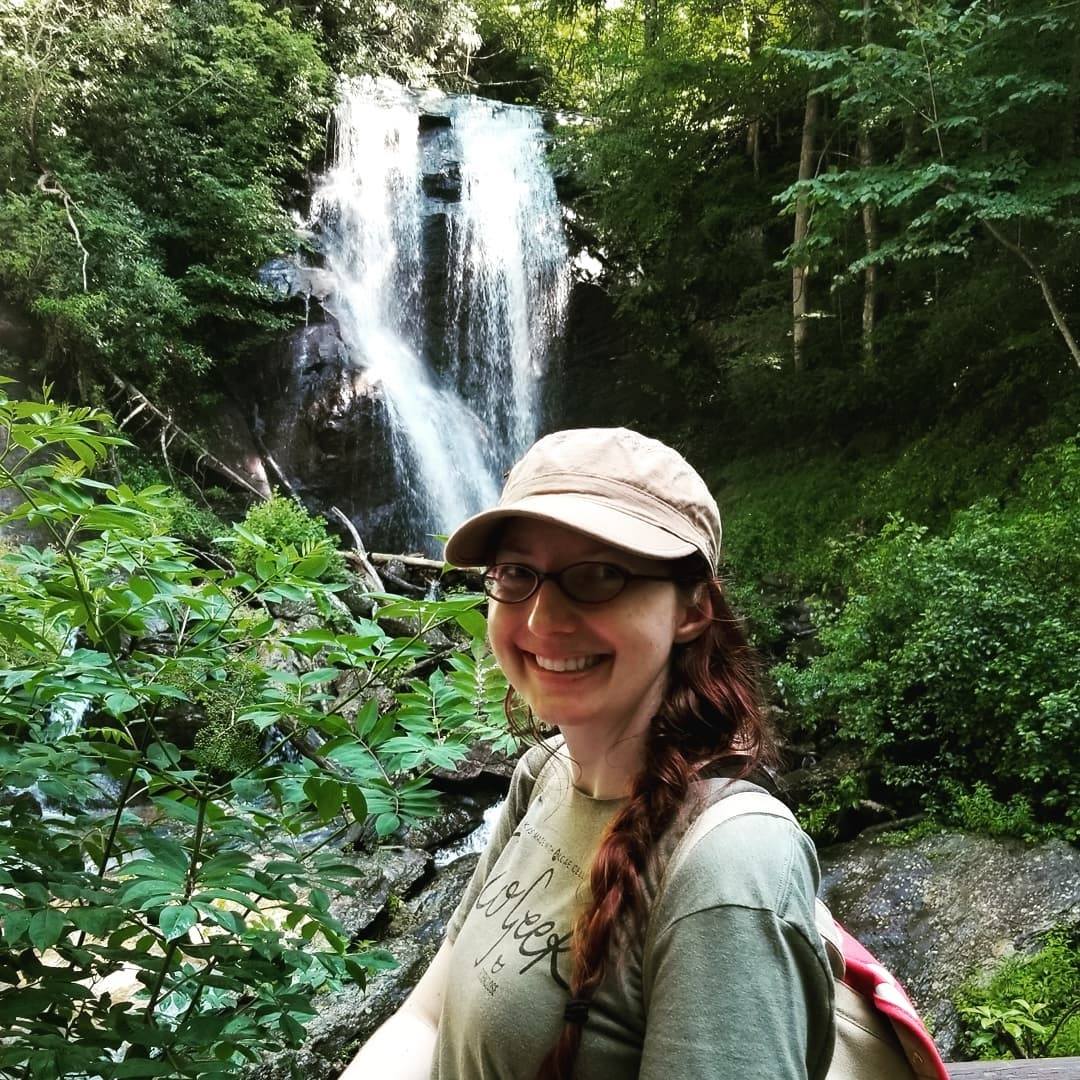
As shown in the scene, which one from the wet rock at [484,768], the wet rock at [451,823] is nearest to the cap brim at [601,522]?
the wet rock at [451,823]

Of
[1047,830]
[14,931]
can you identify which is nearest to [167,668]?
[14,931]

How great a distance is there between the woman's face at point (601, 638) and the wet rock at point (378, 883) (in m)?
4.41

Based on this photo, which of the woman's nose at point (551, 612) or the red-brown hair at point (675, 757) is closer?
the red-brown hair at point (675, 757)

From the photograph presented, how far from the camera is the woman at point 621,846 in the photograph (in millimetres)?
695

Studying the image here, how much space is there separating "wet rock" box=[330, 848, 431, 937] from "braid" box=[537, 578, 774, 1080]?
4.46m

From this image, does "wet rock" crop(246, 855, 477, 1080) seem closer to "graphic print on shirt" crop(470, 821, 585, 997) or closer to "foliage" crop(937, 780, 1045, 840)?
"graphic print on shirt" crop(470, 821, 585, 997)

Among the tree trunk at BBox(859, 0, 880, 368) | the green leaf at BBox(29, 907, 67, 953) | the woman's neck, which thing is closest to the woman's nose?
the woman's neck

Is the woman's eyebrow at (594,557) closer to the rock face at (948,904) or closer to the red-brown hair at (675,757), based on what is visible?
the red-brown hair at (675,757)

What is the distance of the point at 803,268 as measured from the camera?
1025 centimetres

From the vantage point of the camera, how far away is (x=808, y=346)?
420 inches

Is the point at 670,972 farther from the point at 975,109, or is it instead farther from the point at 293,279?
the point at 293,279

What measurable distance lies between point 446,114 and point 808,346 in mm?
8278

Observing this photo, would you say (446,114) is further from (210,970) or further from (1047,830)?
(210,970)

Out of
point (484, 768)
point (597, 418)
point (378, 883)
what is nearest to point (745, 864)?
point (378, 883)
